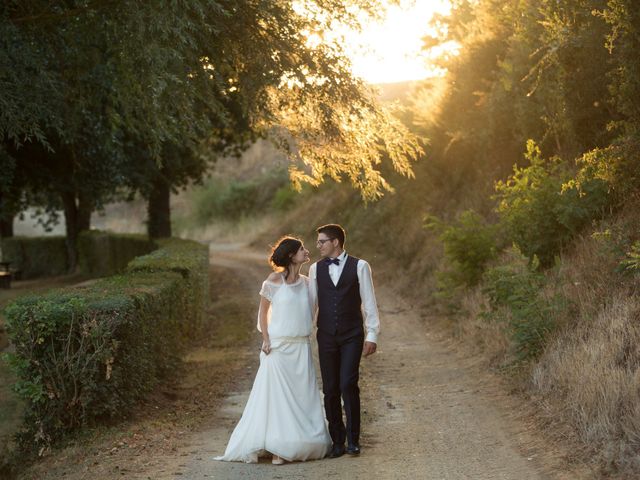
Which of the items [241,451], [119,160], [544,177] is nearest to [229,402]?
[241,451]

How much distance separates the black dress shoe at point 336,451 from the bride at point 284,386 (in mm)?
54

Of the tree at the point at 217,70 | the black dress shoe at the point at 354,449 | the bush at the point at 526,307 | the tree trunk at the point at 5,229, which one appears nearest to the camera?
the black dress shoe at the point at 354,449

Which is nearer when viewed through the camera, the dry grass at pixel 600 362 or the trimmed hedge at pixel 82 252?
the dry grass at pixel 600 362

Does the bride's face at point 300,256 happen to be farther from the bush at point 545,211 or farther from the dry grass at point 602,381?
the bush at point 545,211

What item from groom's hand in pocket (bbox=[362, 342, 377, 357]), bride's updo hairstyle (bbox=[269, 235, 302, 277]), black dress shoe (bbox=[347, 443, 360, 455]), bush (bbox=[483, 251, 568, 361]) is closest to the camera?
groom's hand in pocket (bbox=[362, 342, 377, 357])

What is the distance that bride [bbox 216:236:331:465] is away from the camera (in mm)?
8477

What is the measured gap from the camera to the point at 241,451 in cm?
849

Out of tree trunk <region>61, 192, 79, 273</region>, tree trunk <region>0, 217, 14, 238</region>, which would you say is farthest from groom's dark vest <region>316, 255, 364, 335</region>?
tree trunk <region>0, 217, 14, 238</region>

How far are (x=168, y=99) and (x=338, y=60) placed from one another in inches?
95.1

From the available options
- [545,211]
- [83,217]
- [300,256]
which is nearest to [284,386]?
[300,256]

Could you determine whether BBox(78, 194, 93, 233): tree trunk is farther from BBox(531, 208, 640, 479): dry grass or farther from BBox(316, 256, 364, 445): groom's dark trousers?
BBox(316, 256, 364, 445): groom's dark trousers

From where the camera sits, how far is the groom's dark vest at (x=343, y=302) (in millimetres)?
8602

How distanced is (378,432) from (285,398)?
1405 mm

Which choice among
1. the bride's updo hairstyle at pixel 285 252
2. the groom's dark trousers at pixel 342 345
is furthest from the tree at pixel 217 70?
the groom's dark trousers at pixel 342 345
